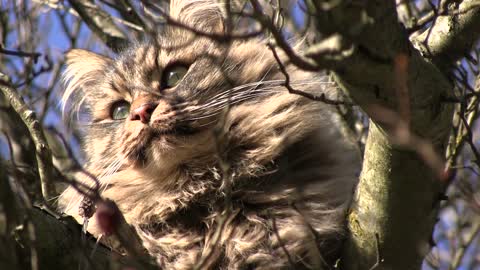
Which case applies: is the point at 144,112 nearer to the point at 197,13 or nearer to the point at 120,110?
the point at 120,110

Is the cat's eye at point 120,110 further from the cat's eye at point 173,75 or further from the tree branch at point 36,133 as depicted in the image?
the tree branch at point 36,133

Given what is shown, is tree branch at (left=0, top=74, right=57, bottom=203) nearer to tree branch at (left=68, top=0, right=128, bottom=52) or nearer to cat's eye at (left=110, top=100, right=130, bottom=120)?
cat's eye at (left=110, top=100, right=130, bottom=120)

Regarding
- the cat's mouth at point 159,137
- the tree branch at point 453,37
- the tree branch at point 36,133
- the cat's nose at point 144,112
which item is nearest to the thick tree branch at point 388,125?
the tree branch at point 453,37

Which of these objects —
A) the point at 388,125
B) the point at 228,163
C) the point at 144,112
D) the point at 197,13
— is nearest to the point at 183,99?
the point at 144,112

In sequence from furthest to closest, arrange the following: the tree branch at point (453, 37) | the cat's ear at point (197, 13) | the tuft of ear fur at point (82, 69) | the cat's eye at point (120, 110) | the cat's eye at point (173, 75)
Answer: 1. the tuft of ear fur at point (82, 69)
2. the cat's ear at point (197, 13)
3. the cat's eye at point (120, 110)
4. the cat's eye at point (173, 75)
5. the tree branch at point (453, 37)

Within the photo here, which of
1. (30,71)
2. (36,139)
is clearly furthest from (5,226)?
(30,71)
